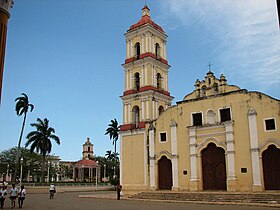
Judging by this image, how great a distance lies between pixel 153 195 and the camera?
24.0 metres

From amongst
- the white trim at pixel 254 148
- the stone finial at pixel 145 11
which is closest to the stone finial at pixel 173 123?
the white trim at pixel 254 148

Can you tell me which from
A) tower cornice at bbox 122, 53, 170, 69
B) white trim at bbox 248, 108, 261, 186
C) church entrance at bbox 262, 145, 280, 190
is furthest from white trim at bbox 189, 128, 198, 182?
tower cornice at bbox 122, 53, 170, 69

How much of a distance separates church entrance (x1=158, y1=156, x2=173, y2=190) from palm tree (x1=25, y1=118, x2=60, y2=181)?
931 inches

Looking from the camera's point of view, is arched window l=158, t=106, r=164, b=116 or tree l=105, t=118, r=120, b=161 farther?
tree l=105, t=118, r=120, b=161

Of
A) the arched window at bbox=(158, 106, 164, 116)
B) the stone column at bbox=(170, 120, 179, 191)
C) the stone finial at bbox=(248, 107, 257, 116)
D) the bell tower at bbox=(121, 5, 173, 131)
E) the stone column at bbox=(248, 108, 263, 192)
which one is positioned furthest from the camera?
the arched window at bbox=(158, 106, 164, 116)

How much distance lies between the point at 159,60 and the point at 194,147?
948cm

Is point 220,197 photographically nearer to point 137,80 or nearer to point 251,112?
point 251,112

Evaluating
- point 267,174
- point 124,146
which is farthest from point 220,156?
point 124,146

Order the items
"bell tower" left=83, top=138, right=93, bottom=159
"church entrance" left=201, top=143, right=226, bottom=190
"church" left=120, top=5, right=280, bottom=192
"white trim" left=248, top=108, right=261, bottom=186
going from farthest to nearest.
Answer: "bell tower" left=83, top=138, right=93, bottom=159, "church entrance" left=201, top=143, right=226, bottom=190, "church" left=120, top=5, right=280, bottom=192, "white trim" left=248, top=108, right=261, bottom=186

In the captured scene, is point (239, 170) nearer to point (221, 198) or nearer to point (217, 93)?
point (221, 198)

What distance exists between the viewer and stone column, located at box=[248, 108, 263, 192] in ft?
71.0

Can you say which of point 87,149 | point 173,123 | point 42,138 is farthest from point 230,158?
point 87,149

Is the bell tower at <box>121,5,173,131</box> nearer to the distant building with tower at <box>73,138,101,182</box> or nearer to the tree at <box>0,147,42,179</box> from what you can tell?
the distant building with tower at <box>73,138,101,182</box>

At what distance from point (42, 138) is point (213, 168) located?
1135 inches
